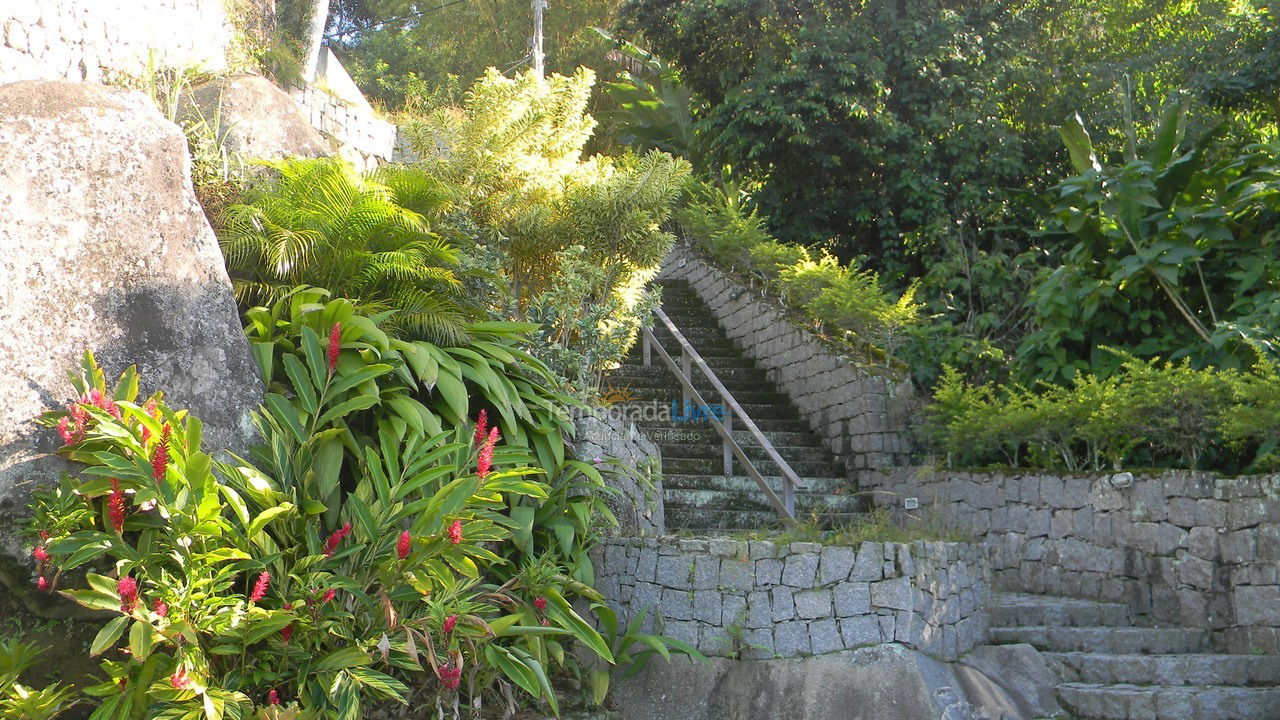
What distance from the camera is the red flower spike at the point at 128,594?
3.90 metres

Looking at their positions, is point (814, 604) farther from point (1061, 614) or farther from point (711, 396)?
point (711, 396)

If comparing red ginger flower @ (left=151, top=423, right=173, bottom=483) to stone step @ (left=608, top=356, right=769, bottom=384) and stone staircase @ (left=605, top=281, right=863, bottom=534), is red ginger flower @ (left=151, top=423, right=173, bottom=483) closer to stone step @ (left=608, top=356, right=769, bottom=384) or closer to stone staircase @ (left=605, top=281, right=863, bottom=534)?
stone staircase @ (left=605, top=281, right=863, bottom=534)

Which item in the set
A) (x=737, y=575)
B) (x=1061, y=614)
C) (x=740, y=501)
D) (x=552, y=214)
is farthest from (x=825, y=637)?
(x=552, y=214)

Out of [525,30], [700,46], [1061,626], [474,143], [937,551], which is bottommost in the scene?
[1061,626]

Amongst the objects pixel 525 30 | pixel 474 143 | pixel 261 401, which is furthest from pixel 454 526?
pixel 525 30

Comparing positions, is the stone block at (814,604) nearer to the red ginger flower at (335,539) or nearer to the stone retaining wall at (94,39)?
the red ginger flower at (335,539)

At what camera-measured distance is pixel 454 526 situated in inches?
169

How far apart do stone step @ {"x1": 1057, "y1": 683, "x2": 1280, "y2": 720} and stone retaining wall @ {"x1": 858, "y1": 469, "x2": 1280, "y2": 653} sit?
A: 22.2 inches

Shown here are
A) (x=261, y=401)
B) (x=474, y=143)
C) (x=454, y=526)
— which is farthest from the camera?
(x=474, y=143)

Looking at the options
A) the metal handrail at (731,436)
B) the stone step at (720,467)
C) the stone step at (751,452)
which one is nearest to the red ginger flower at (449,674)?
the metal handrail at (731,436)

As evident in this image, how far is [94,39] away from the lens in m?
8.62

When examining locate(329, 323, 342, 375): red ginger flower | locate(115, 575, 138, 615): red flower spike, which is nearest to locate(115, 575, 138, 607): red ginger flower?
locate(115, 575, 138, 615): red flower spike

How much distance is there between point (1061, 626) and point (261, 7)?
30.9 feet

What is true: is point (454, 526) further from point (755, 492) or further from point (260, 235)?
point (755, 492)
